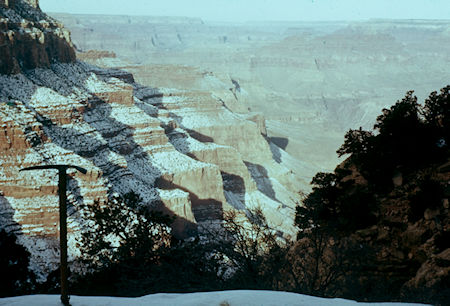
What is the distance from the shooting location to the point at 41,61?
48000mm

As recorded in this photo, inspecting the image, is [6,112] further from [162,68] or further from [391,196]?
[162,68]

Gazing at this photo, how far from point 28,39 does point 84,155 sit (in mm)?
12654

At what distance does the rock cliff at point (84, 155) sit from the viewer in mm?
31703

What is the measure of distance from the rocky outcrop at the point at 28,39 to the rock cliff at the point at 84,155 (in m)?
0.12

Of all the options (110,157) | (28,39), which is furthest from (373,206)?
(28,39)

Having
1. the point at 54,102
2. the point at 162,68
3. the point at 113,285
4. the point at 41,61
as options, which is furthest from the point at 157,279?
the point at 162,68

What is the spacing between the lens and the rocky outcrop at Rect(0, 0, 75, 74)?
138 ft

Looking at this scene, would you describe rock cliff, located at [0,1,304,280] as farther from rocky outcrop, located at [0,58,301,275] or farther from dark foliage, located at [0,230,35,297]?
dark foliage, located at [0,230,35,297]

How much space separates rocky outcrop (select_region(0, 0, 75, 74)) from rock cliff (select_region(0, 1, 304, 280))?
0.12 meters

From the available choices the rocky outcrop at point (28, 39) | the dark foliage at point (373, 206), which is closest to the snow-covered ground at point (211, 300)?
the dark foliage at point (373, 206)

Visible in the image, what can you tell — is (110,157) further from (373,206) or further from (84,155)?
(373,206)

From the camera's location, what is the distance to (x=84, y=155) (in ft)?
132

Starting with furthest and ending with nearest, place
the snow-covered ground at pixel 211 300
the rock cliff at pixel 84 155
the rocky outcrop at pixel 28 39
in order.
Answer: the rocky outcrop at pixel 28 39
the rock cliff at pixel 84 155
the snow-covered ground at pixel 211 300

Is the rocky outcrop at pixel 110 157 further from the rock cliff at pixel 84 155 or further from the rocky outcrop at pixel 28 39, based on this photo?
the rocky outcrop at pixel 28 39
